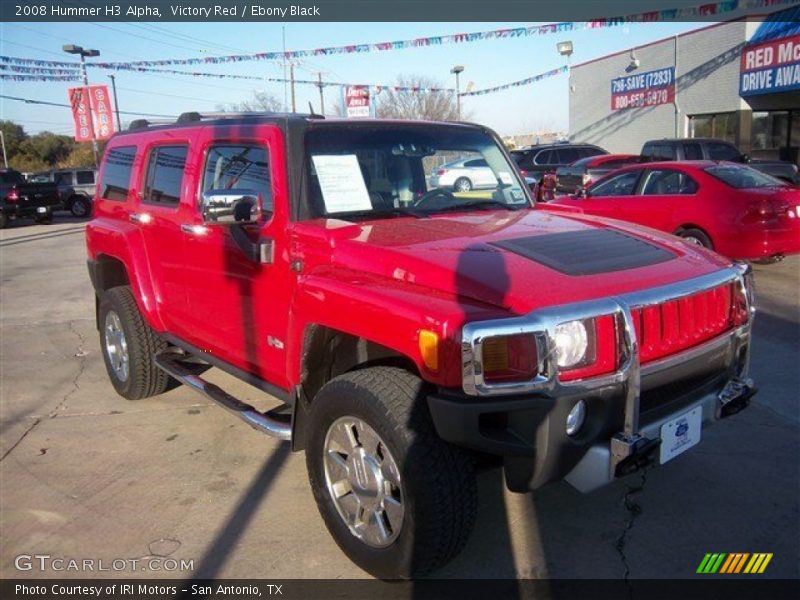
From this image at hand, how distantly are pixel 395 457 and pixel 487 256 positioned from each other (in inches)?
36.0

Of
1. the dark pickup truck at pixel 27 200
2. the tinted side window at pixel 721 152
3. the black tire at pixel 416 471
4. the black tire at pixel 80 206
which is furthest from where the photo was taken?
the black tire at pixel 80 206

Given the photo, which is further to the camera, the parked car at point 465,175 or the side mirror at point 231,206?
the parked car at point 465,175

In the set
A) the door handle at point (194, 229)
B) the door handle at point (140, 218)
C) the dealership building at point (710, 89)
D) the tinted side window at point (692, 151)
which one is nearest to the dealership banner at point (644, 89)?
the dealership building at point (710, 89)

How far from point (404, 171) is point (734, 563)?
253 centimetres

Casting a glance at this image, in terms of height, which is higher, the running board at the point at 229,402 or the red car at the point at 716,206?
the red car at the point at 716,206

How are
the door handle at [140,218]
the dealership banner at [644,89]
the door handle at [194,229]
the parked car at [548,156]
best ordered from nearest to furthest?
the door handle at [194,229] < the door handle at [140,218] < the parked car at [548,156] < the dealership banner at [644,89]

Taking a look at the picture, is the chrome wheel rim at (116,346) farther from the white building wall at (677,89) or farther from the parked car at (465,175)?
the white building wall at (677,89)

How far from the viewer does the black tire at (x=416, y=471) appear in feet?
8.27

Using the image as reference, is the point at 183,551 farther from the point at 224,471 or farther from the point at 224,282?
the point at 224,282

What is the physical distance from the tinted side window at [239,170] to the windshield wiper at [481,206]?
36.5 inches

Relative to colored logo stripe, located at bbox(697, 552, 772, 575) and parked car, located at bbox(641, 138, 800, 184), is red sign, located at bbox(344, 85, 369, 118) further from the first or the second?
colored logo stripe, located at bbox(697, 552, 772, 575)

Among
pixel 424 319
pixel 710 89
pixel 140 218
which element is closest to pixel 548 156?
pixel 710 89

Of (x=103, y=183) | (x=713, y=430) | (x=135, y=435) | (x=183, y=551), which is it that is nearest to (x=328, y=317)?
(x=183, y=551)

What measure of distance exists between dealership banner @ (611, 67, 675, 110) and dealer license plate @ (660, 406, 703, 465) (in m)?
25.2
